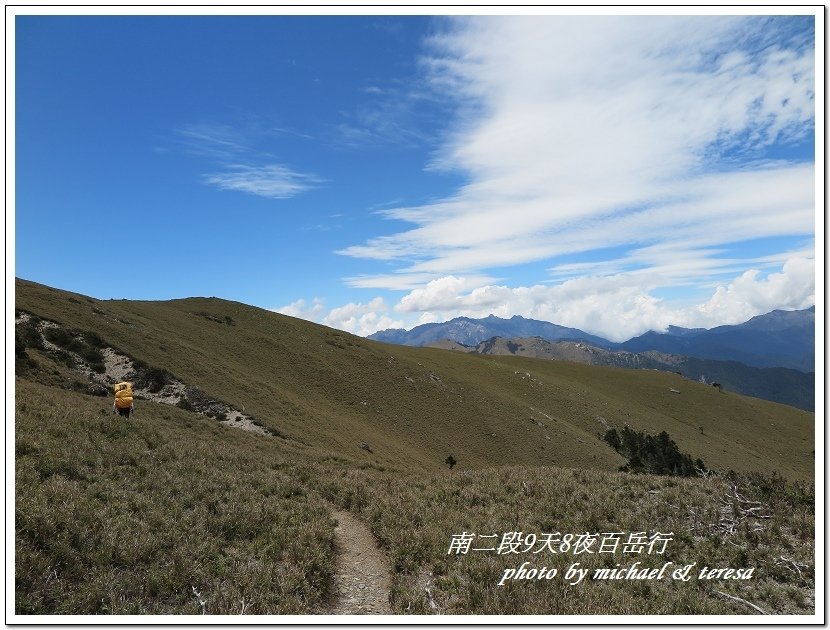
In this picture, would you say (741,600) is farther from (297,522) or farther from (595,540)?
(297,522)

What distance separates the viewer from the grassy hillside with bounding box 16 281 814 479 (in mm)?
41438

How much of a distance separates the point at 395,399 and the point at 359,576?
5121 cm

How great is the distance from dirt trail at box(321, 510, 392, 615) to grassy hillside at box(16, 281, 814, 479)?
16531 millimetres

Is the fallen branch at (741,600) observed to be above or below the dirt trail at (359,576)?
above

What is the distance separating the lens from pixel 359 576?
354 inches

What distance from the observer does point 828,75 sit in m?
8.69

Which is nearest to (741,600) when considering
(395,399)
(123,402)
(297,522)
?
(297,522)

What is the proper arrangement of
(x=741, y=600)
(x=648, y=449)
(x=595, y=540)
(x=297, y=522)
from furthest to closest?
(x=648, y=449)
(x=297, y=522)
(x=595, y=540)
(x=741, y=600)

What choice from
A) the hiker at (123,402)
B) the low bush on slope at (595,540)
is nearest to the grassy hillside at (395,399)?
the hiker at (123,402)

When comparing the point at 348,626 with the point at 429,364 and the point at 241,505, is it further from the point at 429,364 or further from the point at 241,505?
the point at 429,364

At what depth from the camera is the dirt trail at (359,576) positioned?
795cm

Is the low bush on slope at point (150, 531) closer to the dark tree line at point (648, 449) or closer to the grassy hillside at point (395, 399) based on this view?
the grassy hillside at point (395, 399)

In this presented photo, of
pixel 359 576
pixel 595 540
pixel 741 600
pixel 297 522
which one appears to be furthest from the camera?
pixel 297 522

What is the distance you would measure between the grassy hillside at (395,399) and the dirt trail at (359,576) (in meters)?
16.5
